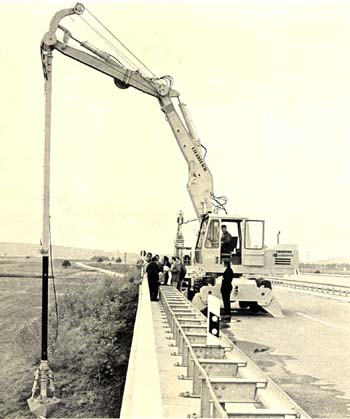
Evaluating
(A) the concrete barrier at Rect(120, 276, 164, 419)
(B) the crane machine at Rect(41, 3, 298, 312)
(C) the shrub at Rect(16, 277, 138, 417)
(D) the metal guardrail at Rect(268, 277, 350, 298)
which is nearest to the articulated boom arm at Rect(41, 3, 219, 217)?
(B) the crane machine at Rect(41, 3, 298, 312)

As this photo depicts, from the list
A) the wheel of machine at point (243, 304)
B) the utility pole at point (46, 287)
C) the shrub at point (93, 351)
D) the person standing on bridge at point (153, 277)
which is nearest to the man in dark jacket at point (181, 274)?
the shrub at point (93, 351)

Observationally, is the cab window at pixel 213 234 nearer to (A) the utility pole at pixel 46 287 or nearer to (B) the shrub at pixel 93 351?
(B) the shrub at pixel 93 351

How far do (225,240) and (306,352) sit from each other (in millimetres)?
7540

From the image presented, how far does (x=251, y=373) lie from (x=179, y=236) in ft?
74.5

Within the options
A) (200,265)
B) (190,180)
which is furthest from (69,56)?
(200,265)

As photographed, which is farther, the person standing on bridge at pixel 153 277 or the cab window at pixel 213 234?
the cab window at pixel 213 234

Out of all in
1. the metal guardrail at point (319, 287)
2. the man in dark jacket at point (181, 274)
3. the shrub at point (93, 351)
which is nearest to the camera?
the shrub at point (93, 351)

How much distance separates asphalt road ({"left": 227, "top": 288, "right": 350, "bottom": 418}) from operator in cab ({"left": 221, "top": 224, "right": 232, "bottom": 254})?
199 centimetres

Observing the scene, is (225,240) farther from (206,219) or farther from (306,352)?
(306,352)

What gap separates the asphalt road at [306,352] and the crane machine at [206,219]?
116cm

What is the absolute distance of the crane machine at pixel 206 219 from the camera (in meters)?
19.6

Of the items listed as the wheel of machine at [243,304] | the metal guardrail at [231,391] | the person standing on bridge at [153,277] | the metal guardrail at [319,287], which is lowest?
the metal guardrail at [319,287]

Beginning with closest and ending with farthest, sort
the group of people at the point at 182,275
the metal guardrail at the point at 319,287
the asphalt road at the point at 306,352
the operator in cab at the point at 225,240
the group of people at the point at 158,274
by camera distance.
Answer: the asphalt road at the point at 306,352 → the group of people at the point at 182,275 → the group of people at the point at 158,274 → the operator in cab at the point at 225,240 → the metal guardrail at the point at 319,287

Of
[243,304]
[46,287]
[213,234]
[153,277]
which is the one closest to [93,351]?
[153,277]
